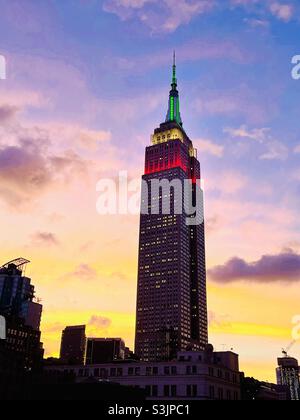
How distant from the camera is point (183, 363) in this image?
112 m

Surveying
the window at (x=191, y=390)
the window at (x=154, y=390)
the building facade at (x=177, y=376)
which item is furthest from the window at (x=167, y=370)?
the window at (x=191, y=390)

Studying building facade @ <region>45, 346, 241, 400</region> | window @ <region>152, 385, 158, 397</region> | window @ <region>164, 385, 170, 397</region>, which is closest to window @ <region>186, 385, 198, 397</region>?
building facade @ <region>45, 346, 241, 400</region>

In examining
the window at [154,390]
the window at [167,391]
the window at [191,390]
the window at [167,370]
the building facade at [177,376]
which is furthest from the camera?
the window at [167,370]

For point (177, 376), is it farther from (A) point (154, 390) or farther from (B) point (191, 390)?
(A) point (154, 390)

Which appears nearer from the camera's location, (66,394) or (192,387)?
(66,394)

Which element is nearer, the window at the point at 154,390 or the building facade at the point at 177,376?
the building facade at the point at 177,376

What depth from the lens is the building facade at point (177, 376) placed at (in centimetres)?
10831

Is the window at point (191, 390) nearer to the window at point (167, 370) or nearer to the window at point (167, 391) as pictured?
the window at point (167, 391)

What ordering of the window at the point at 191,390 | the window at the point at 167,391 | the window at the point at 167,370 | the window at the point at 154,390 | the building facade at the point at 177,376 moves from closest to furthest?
the window at the point at 191,390 < the building facade at the point at 177,376 < the window at the point at 167,391 < the window at the point at 154,390 < the window at the point at 167,370

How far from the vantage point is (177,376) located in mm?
110562

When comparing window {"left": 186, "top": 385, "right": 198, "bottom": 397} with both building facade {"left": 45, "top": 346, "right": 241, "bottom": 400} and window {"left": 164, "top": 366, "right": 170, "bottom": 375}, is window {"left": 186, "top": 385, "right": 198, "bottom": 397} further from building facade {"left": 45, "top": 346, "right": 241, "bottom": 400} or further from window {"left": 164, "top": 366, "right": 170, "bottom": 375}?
window {"left": 164, "top": 366, "right": 170, "bottom": 375}
